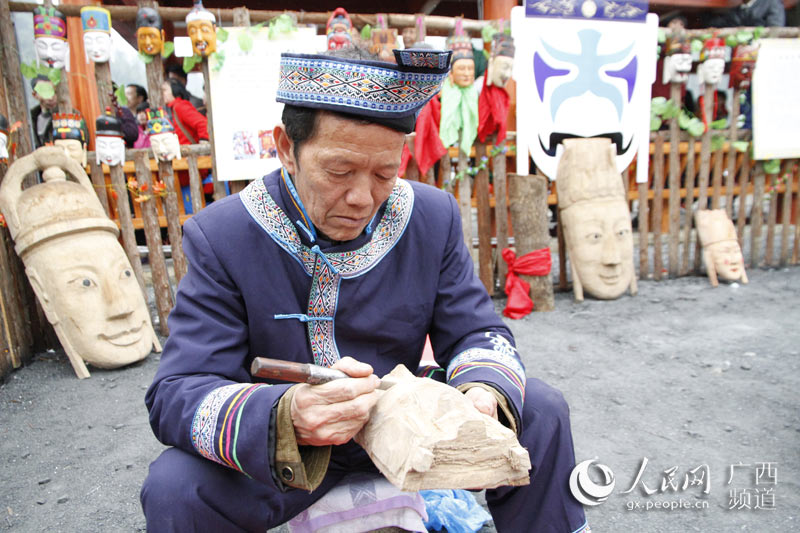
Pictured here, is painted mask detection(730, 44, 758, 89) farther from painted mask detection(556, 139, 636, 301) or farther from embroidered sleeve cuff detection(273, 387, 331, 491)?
embroidered sleeve cuff detection(273, 387, 331, 491)

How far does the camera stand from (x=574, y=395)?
10.6ft

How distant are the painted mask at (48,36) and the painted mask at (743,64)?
5.84m

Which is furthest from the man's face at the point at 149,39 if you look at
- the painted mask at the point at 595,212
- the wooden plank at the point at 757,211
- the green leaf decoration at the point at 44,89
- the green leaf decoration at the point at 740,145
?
the wooden plank at the point at 757,211

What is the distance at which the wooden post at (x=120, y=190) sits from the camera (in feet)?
13.0

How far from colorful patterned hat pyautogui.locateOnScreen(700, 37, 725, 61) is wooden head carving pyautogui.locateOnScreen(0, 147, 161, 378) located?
5.39 m

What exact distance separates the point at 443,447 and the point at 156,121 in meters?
3.63

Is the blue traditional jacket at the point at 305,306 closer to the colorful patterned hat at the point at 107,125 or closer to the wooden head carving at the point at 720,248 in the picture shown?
the colorful patterned hat at the point at 107,125

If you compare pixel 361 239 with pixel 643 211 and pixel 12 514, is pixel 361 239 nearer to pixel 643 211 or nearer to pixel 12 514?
pixel 12 514

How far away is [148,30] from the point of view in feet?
12.8

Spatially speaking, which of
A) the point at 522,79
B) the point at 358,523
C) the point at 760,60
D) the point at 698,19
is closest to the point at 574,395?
the point at 358,523

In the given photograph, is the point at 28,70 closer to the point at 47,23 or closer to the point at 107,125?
the point at 47,23

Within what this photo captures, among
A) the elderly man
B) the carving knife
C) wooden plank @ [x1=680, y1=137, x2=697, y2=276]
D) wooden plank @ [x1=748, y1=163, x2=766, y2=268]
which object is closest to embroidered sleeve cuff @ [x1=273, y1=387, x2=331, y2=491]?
the elderly man

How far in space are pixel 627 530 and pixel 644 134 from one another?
4.03m

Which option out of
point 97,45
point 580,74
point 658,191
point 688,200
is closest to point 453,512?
point 97,45
